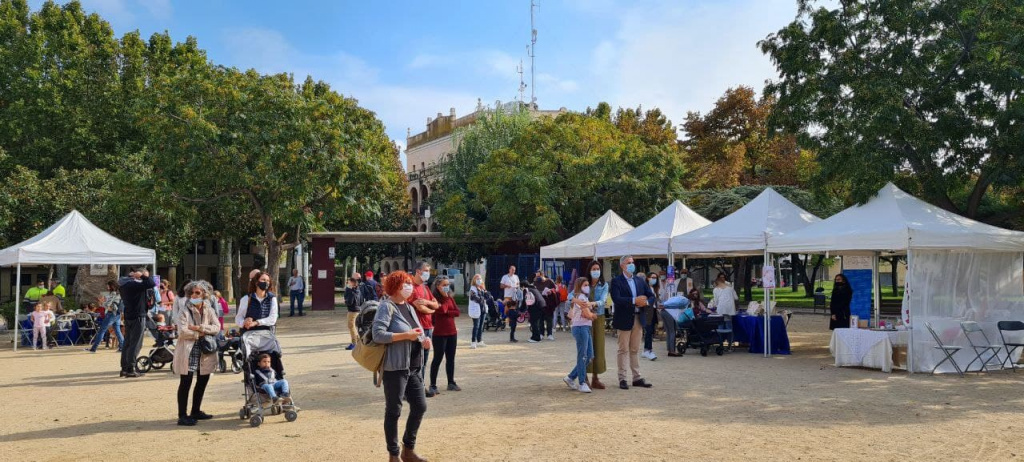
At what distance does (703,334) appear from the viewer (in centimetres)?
1494

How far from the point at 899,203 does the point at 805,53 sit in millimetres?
5007

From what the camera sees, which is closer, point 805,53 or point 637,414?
point 637,414

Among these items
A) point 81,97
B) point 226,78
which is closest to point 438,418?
point 226,78

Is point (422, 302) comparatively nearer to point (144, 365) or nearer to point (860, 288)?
point (144, 365)

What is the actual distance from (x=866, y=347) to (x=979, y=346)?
1.79 metres

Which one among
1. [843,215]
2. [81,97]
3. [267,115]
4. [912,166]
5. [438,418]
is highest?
[81,97]

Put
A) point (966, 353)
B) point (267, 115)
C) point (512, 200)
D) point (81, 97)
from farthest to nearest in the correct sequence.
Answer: point (81, 97) < point (512, 200) < point (267, 115) < point (966, 353)

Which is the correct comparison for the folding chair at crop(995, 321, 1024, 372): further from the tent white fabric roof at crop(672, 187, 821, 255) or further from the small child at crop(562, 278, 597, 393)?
the small child at crop(562, 278, 597, 393)

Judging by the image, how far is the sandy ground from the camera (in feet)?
23.5

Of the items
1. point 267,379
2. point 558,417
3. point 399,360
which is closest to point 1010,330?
point 558,417

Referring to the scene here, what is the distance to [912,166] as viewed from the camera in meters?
16.6

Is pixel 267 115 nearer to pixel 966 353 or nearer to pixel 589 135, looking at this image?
pixel 589 135

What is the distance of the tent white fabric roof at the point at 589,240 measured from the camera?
22484 millimetres

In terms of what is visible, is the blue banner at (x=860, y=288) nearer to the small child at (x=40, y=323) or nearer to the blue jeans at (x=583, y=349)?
the blue jeans at (x=583, y=349)
